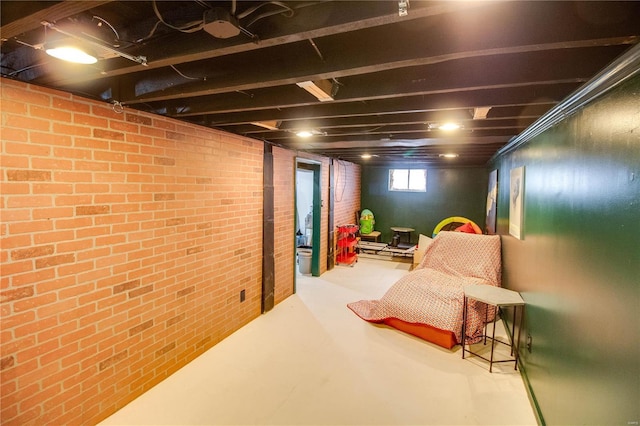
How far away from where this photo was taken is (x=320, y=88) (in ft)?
6.05

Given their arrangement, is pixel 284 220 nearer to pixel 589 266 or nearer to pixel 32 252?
pixel 32 252

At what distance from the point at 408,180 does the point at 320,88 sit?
21.6 ft

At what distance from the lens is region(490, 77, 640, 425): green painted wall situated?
118cm

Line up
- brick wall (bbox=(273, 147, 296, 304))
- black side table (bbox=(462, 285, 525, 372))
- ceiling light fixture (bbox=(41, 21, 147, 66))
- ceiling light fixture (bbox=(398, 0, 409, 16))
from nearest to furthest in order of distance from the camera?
ceiling light fixture (bbox=(398, 0, 409, 16)) < ceiling light fixture (bbox=(41, 21, 147, 66)) < black side table (bbox=(462, 285, 525, 372)) < brick wall (bbox=(273, 147, 296, 304))

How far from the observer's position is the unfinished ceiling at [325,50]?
111 centimetres

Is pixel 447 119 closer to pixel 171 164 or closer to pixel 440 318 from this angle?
pixel 440 318

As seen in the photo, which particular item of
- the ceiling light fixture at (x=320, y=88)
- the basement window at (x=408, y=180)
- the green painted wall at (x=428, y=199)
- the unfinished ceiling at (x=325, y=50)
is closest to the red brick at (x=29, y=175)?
the unfinished ceiling at (x=325, y=50)

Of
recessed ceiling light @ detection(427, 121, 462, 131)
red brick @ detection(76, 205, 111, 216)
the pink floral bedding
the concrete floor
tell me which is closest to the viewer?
red brick @ detection(76, 205, 111, 216)

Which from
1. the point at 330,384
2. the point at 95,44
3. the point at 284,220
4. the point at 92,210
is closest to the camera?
the point at 95,44

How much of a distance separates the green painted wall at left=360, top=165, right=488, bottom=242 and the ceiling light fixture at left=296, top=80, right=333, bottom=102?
20.1ft

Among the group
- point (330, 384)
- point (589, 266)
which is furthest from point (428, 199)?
point (589, 266)

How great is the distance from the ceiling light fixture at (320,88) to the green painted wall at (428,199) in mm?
6129

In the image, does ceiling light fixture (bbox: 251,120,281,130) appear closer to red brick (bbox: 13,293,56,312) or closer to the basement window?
red brick (bbox: 13,293,56,312)

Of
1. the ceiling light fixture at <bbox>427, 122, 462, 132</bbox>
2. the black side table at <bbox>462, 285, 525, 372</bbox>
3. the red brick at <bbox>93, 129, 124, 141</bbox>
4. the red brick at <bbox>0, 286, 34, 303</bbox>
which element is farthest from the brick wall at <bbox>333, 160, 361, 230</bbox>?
the red brick at <bbox>0, 286, 34, 303</bbox>
